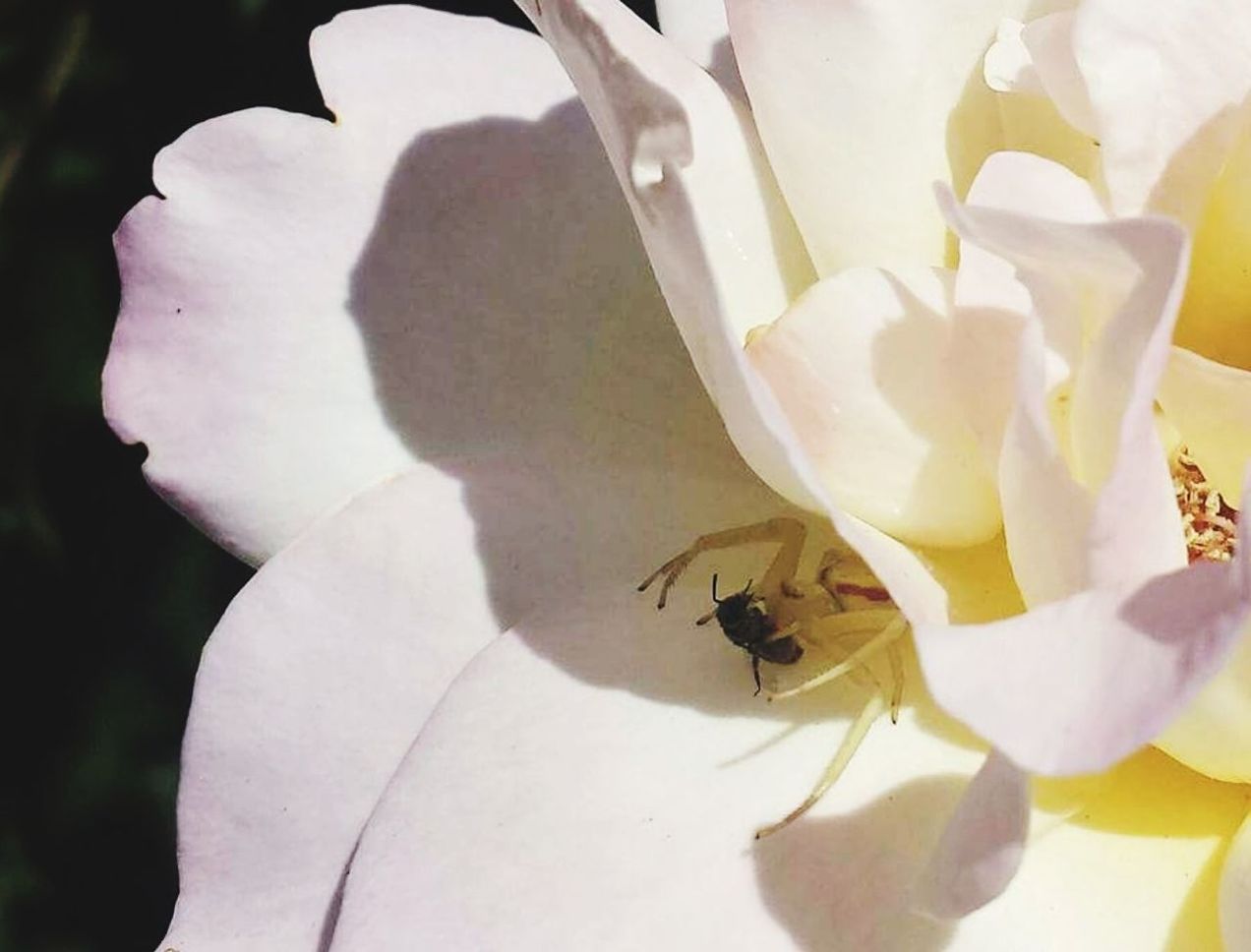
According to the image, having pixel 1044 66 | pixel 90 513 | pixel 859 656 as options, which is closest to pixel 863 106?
pixel 1044 66

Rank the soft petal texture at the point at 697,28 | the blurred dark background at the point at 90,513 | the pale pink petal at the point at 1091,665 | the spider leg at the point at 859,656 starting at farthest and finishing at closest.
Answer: the blurred dark background at the point at 90,513, the soft petal texture at the point at 697,28, the spider leg at the point at 859,656, the pale pink petal at the point at 1091,665

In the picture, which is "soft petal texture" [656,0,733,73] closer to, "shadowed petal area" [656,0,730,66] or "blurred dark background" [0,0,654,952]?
"shadowed petal area" [656,0,730,66]

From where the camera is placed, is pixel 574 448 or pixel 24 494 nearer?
pixel 574 448

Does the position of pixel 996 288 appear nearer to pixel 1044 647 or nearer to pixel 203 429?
pixel 1044 647

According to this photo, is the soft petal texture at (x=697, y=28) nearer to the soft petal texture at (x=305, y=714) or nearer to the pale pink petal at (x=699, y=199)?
the pale pink petal at (x=699, y=199)

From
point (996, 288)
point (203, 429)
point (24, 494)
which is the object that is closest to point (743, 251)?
point (996, 288)

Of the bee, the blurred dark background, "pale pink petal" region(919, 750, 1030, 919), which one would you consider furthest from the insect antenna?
the blurred dark background

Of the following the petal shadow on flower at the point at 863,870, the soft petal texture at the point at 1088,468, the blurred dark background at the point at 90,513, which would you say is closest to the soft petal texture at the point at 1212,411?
the soft petal texture at the point at 1088,468
